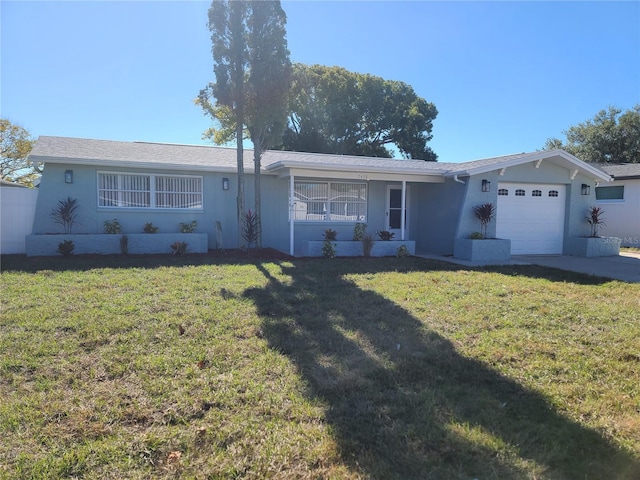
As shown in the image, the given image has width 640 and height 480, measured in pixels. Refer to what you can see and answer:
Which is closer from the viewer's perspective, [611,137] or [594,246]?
[594,246]

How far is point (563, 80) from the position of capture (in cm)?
1474

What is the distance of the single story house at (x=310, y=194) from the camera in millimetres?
11336

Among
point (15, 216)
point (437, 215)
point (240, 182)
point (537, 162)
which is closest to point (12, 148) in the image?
point (15, 216)

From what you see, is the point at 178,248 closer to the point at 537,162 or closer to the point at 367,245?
the point at 367,245

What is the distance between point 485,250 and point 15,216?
13.2m

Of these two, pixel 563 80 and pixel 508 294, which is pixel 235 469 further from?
pixel 563 80

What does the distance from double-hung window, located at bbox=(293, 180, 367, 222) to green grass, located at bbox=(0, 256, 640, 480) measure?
21.4 feet

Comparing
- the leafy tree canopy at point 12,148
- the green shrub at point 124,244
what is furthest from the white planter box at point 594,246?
the leafy tree canopy at point 12,148

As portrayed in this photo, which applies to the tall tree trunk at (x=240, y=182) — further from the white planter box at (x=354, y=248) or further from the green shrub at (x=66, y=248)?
the green shrub at (x=66, y=248)

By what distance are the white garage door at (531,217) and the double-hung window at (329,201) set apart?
4.45m

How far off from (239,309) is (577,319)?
4.64 m

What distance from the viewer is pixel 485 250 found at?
1150cm

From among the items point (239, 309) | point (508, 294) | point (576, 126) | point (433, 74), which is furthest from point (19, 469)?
point (576, 126)

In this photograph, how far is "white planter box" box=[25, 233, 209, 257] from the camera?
10.2 meters
